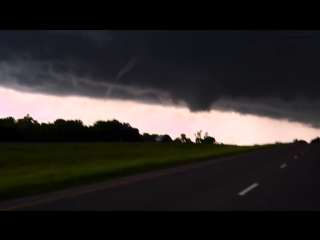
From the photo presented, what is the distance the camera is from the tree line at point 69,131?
79.9 m

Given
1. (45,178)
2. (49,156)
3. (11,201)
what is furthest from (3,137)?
(11,201)

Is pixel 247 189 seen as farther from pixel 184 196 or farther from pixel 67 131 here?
pixel 67 131

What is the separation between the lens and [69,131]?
91.6 meters

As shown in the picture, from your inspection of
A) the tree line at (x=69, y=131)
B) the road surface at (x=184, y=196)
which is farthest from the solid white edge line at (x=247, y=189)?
the tree line at (x=69, y=131)

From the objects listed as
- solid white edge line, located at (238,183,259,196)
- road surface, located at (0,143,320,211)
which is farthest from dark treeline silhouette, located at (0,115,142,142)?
solid white edge line, located at (238,183,259,196)

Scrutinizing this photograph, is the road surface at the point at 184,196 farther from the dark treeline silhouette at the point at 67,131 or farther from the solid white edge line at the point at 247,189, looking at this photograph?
the dark treeline silhouette at the point at 67,131

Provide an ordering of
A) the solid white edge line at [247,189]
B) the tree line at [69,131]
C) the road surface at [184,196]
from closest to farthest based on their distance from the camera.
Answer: the road surface at [184,196] → the solid white edge line at [247,189] → the tree line at [69,131]

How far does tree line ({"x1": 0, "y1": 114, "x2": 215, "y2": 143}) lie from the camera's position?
262ft

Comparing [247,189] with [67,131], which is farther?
[67,131]

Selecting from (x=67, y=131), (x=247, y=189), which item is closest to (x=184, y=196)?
(x=247, y=189)

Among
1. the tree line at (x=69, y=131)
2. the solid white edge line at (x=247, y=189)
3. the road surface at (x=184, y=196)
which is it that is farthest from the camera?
the tree line at (x=69, y=131)
